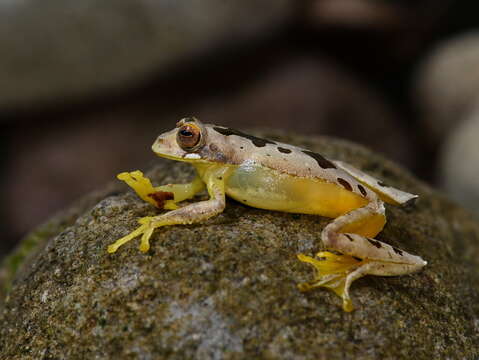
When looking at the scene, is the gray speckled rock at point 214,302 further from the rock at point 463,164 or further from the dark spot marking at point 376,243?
the rock at point 463,164

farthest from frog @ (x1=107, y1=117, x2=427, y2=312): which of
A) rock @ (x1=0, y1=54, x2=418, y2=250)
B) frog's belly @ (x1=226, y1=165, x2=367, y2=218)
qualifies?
rock @ (x1=0, y1=54, x2=418, y2=250)

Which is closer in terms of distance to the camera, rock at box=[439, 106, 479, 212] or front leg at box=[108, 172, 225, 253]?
front leg at box=[108, 172, 225, 253]

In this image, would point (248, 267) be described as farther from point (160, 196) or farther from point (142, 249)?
point (160, 196)

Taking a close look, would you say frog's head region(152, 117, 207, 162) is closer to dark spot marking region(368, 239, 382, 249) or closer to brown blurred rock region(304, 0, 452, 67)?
dark spot marking region(368, 239, 382, 249)

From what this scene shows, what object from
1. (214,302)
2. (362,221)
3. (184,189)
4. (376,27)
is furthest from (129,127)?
(214,302)

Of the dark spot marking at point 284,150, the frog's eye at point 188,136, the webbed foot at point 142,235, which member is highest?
the dark spot marking at point 284,150

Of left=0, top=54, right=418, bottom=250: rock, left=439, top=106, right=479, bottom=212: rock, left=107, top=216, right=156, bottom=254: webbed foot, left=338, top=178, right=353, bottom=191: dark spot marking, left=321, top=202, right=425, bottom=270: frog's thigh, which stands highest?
left=338, top=178, right=353, bottom=191: dark spot marking

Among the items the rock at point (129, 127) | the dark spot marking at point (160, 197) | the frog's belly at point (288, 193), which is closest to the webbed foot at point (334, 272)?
the frog's belly at point (288, 193)
